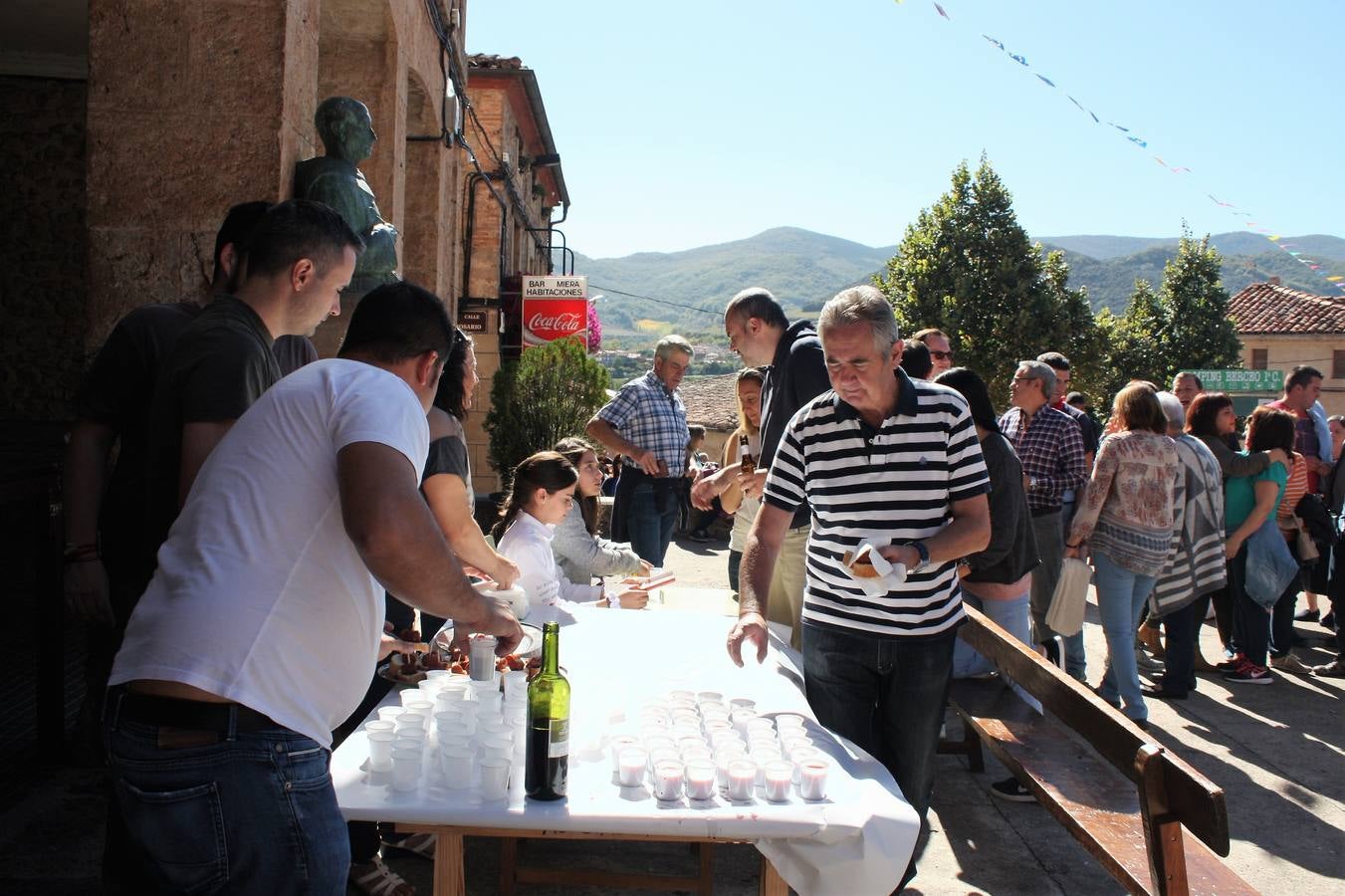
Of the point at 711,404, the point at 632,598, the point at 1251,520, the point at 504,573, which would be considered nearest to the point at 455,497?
the point at 504,573

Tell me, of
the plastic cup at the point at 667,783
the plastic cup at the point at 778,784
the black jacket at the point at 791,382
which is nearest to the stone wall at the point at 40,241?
the black jacket at the point at 791,382

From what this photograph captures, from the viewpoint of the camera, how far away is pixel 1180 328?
39406 millimetres

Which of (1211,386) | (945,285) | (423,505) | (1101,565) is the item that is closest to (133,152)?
(423,505)

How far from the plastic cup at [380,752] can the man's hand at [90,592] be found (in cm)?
98

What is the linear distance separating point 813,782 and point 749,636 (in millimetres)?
768

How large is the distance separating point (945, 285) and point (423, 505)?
1267 inches

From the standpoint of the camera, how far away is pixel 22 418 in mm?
9828

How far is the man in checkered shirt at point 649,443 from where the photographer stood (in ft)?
24.0

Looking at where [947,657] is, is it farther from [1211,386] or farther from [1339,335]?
[1339,335]

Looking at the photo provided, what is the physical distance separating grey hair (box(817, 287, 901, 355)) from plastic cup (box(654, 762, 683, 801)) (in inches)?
52.6

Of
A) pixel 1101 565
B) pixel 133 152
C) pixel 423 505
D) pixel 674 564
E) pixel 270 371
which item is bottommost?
pixel 674 564

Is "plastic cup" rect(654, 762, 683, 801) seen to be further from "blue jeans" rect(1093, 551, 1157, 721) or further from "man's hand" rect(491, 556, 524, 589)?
"blue jeans" rect(1093, 551, 1157, 721)

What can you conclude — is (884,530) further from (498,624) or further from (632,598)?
(632,598)

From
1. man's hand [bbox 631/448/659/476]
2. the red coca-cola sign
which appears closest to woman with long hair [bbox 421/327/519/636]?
man's hand [bbox 631/448/659/476]
